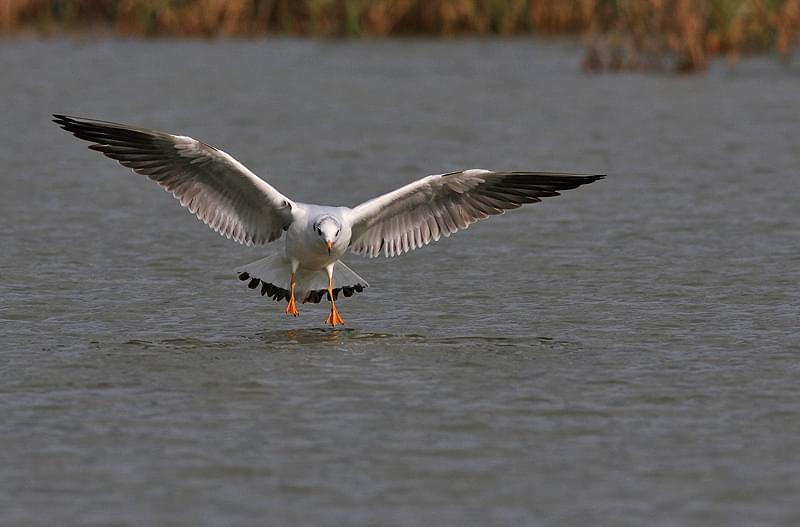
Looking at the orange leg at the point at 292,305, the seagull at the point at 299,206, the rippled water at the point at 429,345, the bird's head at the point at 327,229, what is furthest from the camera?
the orange leg at the point at 292,305

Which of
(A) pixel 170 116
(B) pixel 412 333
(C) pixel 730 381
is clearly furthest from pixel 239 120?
(C) pixel 730 381

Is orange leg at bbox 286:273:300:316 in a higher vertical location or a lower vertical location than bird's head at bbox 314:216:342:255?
lower

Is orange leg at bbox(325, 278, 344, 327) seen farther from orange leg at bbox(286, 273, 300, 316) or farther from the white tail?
orange leg at bbox(286, 273, 300, 316)

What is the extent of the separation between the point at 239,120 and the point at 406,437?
1408 cm

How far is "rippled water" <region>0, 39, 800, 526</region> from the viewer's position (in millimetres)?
6754

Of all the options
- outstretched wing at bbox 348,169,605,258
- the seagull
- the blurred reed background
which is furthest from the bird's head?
the blurred reed background

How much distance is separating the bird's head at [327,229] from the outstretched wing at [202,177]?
500 millimetres

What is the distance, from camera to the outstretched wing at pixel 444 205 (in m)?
10.5

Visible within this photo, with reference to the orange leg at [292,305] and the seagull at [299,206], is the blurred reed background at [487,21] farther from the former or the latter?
the orange leg at [292,305]

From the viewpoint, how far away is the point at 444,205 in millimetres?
10852

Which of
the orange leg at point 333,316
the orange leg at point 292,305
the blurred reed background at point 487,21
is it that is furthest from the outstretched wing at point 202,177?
the blurred reed background at point 487,21

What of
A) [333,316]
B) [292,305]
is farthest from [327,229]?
[292,305]

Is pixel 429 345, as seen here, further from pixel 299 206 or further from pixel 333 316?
pixel 299 206

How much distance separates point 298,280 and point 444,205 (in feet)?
3.74
